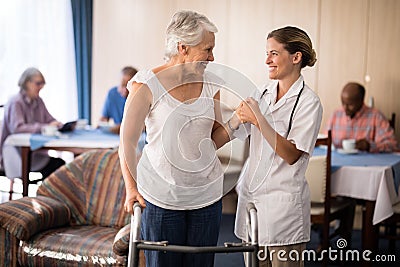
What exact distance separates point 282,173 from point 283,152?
0.34ft

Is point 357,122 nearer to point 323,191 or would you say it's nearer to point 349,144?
point 349,144

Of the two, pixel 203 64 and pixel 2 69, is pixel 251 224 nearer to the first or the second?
pixel 203 64

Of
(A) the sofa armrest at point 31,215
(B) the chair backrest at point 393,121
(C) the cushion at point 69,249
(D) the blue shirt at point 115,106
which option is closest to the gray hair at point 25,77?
(D) the blue shirt at point 115,106

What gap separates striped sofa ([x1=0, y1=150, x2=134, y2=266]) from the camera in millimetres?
3092

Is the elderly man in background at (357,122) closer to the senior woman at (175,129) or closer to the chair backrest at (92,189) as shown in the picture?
the chair backrest at (92,189)

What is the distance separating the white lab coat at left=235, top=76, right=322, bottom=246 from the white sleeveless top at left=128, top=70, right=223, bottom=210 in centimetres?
18

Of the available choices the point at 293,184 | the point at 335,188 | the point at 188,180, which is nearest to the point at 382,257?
the point at 335,188

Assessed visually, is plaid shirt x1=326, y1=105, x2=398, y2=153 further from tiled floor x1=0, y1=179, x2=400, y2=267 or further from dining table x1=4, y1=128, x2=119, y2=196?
dining table x1=4, y1=128, x2=119, y2=196

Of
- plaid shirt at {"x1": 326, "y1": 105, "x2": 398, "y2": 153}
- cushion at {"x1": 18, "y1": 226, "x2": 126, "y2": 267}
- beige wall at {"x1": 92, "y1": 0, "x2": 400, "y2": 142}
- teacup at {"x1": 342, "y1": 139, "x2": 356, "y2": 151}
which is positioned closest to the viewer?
cushion at {"x1": 18, "y1": 226, "x2": 126, "y2": 267}

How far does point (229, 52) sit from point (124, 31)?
106cm

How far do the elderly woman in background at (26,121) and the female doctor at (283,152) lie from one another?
2835mm

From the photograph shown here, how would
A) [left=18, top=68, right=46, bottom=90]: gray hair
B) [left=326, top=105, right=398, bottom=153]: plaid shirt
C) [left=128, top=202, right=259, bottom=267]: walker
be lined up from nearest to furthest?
[left=128, top=202, right=259, bottom=267]: walker → [left=326, top=105, right=398, bottom=153]: plaid shirt → [left=18, top=68, right=46, bottom=90]: gray hair

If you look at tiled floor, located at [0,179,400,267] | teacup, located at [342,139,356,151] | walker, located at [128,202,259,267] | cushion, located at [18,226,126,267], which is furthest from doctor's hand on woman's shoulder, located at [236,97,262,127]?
teacup, located at [342,139,356,151]

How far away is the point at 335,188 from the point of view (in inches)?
152
